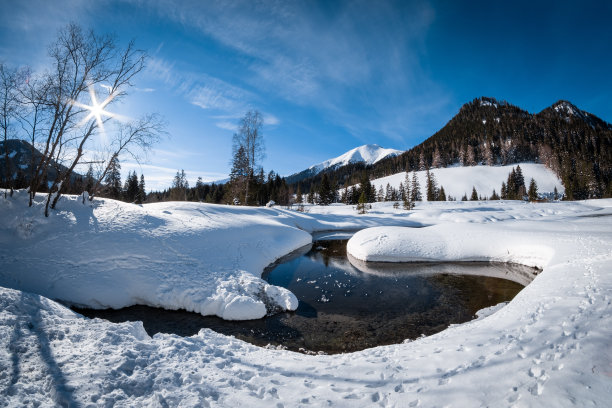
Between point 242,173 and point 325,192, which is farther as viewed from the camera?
point 325,192

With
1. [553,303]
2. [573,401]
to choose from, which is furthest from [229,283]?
[553,303]

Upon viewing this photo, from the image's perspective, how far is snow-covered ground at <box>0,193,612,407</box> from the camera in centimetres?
327

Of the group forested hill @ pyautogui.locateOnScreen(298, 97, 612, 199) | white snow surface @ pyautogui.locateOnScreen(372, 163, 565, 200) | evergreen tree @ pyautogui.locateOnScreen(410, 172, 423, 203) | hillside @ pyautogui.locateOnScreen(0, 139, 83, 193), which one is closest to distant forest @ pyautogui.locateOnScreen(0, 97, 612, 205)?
forested hill @ pyautogui.locateOnScreen(298, 97, 612, 199)

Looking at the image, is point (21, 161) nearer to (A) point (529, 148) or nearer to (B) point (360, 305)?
(B) point (360, 305)

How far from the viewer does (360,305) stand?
8.70m

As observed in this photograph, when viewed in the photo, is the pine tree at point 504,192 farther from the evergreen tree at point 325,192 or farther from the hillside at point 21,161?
the hillside at point 21,161

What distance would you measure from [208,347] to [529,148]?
12691 centimetres

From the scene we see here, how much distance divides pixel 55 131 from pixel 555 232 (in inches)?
1010

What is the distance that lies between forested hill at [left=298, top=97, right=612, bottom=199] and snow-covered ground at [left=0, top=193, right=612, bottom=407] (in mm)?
80153

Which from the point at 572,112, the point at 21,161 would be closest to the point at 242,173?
the point at 21,161

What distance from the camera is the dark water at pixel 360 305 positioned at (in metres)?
6.70

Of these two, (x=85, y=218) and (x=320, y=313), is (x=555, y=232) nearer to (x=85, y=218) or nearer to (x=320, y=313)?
(x=320, y=313)

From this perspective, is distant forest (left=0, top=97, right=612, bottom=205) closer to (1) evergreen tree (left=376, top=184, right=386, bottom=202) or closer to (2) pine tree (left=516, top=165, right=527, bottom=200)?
(1) evergreen tree (left=376, top=184, right=386, bottom=202)

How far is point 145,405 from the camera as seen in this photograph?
3.18 m
